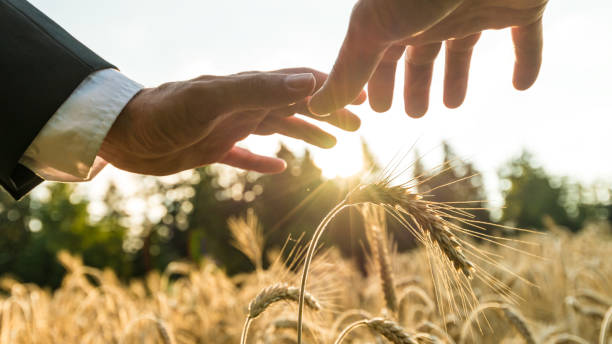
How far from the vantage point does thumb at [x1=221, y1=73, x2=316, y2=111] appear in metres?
1.22

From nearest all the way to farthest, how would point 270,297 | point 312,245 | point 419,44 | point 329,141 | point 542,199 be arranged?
point 312,245
point 270,297
point 419,44
point 329,141
point 542,199

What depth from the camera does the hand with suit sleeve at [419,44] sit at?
3.34 ft

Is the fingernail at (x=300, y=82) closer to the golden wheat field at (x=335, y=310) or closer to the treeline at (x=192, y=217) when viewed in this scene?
the golden wheat field at (x=335, y=310)

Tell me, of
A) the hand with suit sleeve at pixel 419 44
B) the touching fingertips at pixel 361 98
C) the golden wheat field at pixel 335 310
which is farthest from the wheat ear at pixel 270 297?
the touching fingertips at pixel 361 98

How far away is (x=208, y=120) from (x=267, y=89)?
277 mm

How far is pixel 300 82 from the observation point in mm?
1208

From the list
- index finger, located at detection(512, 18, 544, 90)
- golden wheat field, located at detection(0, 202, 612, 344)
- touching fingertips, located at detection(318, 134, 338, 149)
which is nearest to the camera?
golden wheat field, located at detection(0, 202, 612, 344)

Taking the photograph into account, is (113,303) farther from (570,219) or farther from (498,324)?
(570,219)

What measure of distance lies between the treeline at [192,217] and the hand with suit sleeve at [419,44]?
16.7m

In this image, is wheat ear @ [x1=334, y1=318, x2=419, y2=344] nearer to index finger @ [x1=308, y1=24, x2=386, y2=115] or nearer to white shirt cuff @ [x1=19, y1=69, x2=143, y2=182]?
index finger @ [x1=308, y1=24, x2=386, y2=115]

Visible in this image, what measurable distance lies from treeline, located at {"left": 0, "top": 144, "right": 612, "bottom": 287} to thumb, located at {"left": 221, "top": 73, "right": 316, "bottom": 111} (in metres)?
17.3

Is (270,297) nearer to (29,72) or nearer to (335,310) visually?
(335,310)

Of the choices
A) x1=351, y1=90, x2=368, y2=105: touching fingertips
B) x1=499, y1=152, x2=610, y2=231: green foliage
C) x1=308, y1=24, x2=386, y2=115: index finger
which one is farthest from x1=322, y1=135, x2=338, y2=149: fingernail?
x1=499, y1=152, x2=610, y2=231: green foliage

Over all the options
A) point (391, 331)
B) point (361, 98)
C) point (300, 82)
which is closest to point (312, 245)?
point (391, 331)
